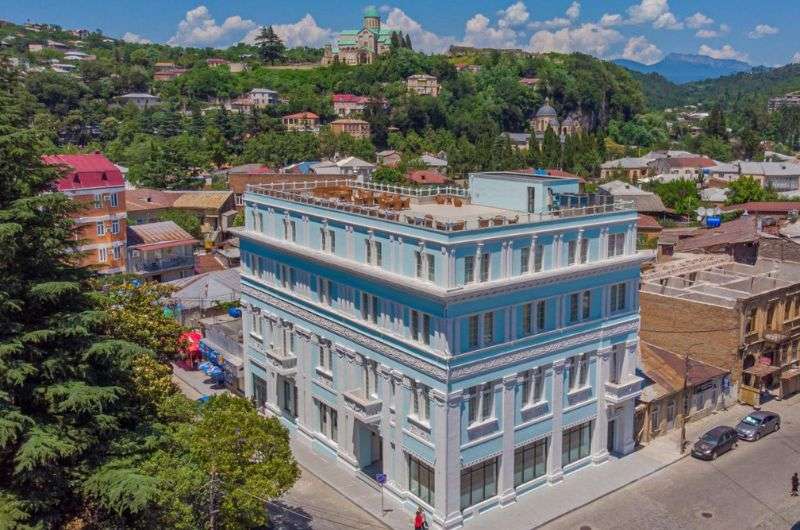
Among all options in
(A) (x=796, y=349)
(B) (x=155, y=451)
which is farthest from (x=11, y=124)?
(A) (x=796, y=349)

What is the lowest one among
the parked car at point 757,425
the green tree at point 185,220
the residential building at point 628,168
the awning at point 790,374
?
the parked car at point 757,425

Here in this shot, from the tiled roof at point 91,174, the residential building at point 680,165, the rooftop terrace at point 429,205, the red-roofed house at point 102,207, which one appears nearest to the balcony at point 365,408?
the rooftop terrace at point 429,205

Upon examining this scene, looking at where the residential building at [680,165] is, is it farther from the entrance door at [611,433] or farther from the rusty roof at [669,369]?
the entrance door at [611,433]

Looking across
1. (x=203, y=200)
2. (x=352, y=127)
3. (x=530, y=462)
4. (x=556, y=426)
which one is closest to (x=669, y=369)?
(x=556, y=426)

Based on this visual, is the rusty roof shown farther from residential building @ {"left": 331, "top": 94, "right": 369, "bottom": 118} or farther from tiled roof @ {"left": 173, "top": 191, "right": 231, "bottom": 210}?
residential building @ {"left": 331, "top": 94, "right": 369, "bottom": 118}

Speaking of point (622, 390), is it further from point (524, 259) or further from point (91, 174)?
A: point (91, 174)

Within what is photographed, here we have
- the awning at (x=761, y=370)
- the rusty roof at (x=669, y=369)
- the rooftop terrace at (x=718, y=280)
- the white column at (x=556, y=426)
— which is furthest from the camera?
the rooftop terrace at (x=718, y=280)

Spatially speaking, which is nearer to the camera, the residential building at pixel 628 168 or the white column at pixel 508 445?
the white column at pixel 508 445

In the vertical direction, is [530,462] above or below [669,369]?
below
